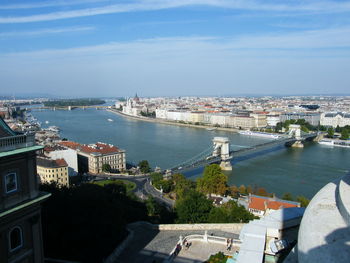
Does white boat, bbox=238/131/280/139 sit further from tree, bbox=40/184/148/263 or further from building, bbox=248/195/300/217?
tree, bbox=40/184/148/263

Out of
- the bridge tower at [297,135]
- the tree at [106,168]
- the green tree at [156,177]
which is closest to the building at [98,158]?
the tree at [106,168]

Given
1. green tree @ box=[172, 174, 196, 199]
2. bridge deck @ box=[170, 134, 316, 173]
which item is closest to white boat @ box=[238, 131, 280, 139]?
bridge deck @ box=[170, 134, 316, 173]

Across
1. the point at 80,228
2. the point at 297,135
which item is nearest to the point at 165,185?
the point at 80,228

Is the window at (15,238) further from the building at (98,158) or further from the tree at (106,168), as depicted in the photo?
the building at (98,158)

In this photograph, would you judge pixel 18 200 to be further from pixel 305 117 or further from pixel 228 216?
pixel 305 117

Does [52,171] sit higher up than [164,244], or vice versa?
[164,244]
